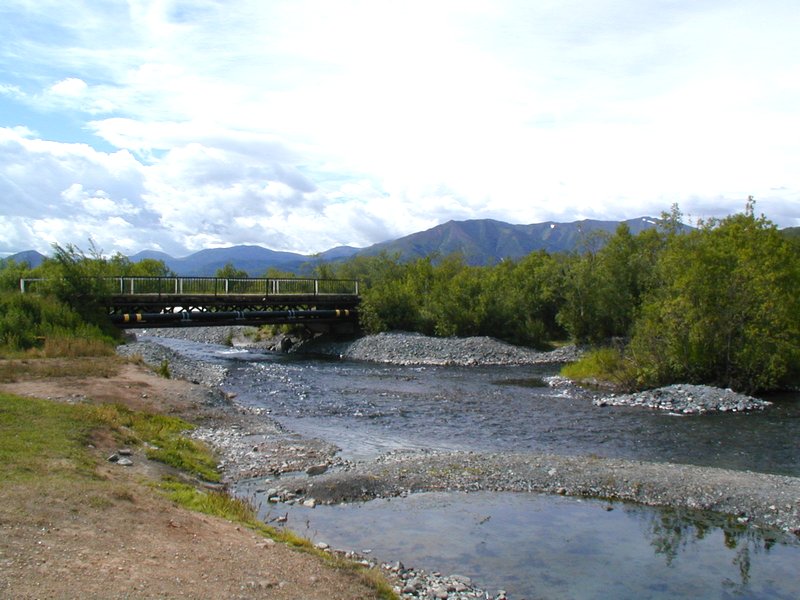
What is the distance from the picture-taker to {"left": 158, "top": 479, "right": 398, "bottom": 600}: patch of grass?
1052 centimetres

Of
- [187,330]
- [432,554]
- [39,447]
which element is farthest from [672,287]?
[187,330]

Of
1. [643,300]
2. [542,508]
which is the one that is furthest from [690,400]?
[643,300]

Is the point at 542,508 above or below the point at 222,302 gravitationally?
below

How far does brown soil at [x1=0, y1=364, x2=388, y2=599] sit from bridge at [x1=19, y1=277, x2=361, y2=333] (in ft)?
118

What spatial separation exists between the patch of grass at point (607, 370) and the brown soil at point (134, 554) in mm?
26482

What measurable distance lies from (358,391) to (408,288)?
30242mm

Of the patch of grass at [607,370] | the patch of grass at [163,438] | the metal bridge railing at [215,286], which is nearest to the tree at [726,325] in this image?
the patch of grass at [607,370]

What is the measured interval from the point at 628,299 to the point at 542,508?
135 feet

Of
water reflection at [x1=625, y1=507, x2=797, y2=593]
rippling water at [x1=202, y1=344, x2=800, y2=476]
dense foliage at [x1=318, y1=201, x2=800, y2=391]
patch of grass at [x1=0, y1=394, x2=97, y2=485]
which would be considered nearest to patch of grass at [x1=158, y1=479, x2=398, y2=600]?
patch of grass at [x1=0, y1=394, x2=97, y2=485]

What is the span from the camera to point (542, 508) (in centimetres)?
1591

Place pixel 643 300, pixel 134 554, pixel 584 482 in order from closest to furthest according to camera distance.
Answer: pixel 134 554, pixel 584 482, pixel 643 300

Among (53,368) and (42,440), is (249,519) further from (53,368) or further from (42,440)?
(53,368)

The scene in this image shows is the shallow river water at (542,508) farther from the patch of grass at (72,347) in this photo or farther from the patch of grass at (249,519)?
the patch of grass at (72,347)

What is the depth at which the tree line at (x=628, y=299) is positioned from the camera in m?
33.9
